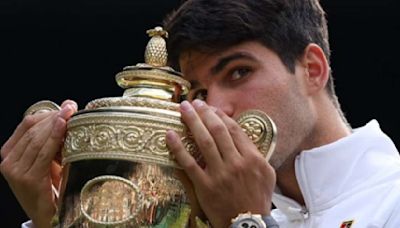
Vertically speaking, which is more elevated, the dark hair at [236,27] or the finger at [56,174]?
the dark hair at [236,27]

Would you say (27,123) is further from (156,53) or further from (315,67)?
(315,67)

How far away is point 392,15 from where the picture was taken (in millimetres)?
4992

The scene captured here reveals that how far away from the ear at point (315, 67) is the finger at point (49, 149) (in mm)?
651

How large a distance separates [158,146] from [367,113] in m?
3.42

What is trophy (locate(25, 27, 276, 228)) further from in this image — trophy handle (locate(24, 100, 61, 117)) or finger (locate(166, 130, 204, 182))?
trophy handle (locate(24, 100, 61, 117))

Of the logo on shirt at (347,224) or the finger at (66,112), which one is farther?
the logo on shirt at (347,224)

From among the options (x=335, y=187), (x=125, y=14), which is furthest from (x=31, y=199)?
(x=125, y=14)

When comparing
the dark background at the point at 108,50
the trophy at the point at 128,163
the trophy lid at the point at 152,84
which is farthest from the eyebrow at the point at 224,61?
the dark background at the point at 108,50

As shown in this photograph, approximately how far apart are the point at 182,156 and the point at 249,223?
0.52 feet

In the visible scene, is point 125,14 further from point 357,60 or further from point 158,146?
point 158,146

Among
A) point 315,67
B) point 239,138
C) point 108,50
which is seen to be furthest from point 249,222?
point 108,50

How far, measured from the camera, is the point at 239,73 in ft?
8.07

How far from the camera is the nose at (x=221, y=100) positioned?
238cm

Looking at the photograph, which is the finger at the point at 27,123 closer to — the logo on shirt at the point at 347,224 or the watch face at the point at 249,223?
the watch face at the point at 249,223
